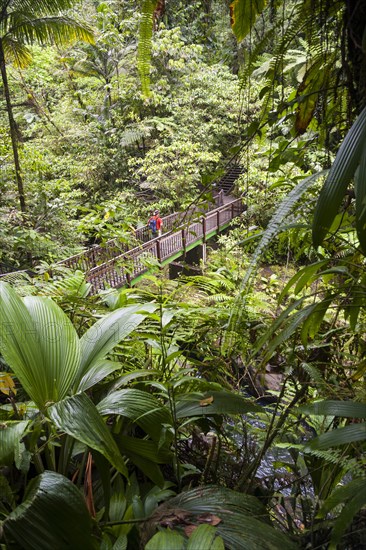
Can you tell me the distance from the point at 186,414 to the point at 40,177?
6887 millimetres

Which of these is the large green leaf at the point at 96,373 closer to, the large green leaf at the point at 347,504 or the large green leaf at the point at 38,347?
the large green leaf at the point at 38,347

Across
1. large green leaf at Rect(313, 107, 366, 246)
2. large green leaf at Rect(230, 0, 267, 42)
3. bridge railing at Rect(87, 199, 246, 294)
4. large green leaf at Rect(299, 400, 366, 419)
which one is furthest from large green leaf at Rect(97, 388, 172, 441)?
bridge railing at Rect(87, 199, 246, 294)

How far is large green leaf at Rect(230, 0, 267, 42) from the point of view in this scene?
37.5 inches

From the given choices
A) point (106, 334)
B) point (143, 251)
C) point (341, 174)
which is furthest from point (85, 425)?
point (143, 251)

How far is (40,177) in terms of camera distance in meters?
6.93

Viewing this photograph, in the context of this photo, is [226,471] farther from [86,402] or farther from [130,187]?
[130,187]

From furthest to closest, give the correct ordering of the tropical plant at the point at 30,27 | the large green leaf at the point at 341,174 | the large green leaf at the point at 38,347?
the tropical plant at the point at 30,27 < the large green leaf at the point at 38,347 < the large green leaf at the point at 341,174

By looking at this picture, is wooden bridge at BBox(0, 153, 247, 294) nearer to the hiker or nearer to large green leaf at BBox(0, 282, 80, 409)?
the hiker

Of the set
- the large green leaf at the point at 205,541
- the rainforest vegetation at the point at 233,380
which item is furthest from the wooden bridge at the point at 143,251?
the large green leaf at the point at 205,541

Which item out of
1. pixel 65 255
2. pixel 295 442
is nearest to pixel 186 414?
pixel 295 442

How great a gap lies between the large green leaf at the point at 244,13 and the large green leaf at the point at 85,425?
1002 mm

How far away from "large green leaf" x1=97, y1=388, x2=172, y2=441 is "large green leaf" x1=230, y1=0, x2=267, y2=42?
100 cm

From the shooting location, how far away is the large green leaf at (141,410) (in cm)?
90

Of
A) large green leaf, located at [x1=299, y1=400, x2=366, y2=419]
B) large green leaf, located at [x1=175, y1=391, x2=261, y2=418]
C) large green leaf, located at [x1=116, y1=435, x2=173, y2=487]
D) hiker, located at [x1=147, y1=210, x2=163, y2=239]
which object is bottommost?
hiker, located at [x1=147, y1=210, x2=163, y2=239]
